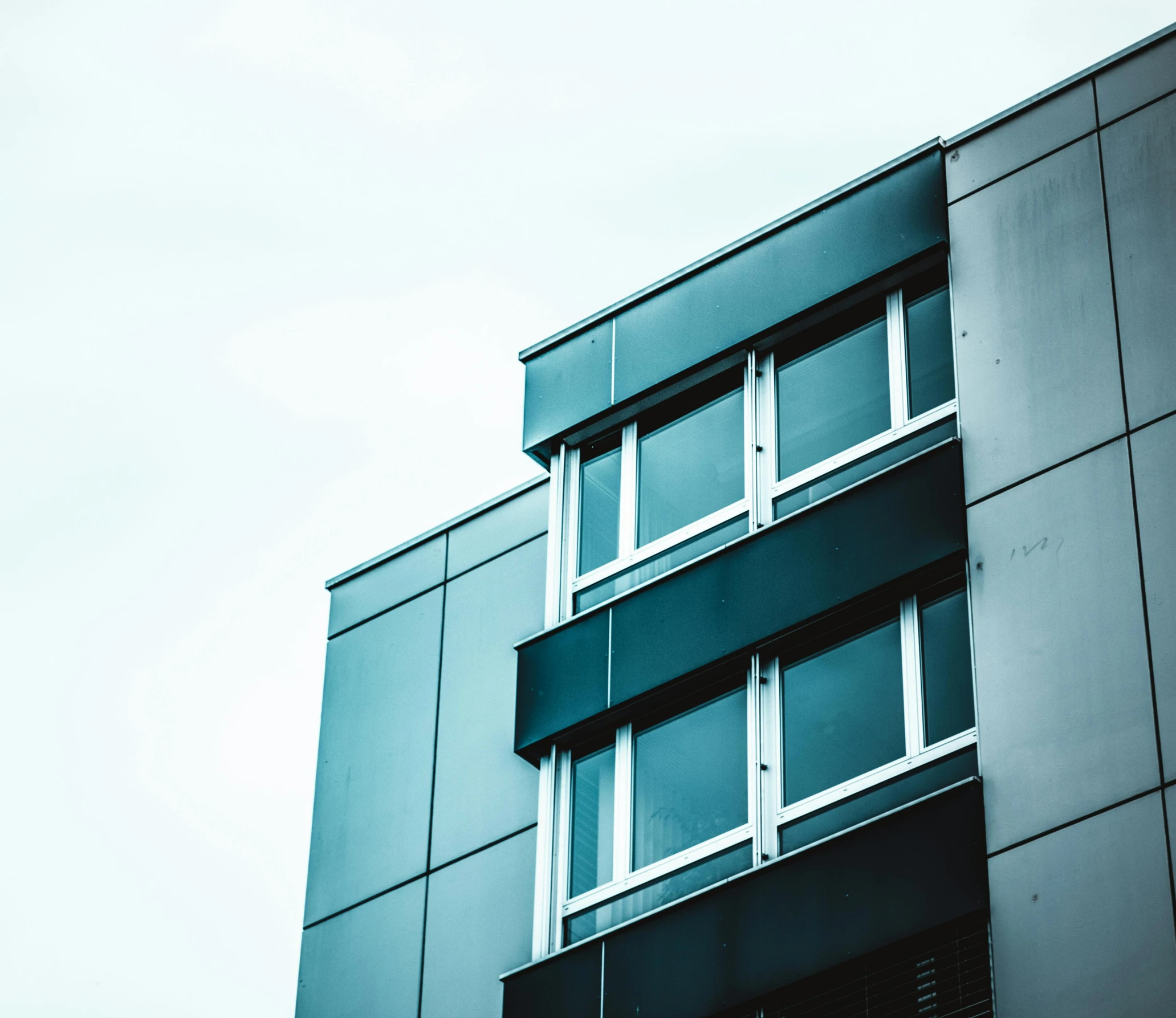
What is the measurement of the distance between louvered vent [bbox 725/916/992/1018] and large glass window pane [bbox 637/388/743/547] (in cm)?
386

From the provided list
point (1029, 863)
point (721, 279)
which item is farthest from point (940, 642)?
point (721, 279)

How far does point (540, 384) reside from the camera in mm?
16203

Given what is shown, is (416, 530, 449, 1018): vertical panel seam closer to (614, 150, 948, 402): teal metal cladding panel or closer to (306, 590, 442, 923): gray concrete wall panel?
(306, 590, 442, 923): gray concrete wall panel

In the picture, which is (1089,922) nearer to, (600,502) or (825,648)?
(825,648)

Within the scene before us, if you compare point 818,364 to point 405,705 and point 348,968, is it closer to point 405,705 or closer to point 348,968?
point 405,705

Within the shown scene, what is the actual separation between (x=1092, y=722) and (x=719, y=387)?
15.6ft

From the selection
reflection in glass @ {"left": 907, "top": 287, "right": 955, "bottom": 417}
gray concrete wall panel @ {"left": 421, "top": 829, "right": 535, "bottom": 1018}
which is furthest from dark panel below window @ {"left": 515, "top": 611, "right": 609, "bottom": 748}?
reflection in glass @ {"left": 907, "top": 287, "right": 955, "bottom": 417}

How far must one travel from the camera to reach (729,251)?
50.2 feet

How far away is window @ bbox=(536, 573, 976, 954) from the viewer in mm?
12586

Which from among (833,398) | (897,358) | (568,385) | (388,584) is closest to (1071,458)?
(897,358)

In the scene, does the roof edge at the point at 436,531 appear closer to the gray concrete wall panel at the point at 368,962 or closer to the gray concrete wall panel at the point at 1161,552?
the gray concrete wall panel at the point at 368,962

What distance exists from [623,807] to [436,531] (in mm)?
4059

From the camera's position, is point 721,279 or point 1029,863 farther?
point 721,279

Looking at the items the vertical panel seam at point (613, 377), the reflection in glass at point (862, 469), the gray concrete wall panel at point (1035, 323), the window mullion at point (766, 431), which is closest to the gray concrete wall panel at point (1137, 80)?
the gray concrete wall panel at point (1035, 323)
